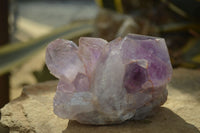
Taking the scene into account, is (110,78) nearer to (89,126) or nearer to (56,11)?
(89,126)

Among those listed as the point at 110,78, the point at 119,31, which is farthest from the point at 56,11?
the point at 110,78

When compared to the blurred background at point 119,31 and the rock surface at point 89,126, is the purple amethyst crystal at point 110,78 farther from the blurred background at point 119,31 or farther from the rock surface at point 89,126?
the blurred background at point 119,31

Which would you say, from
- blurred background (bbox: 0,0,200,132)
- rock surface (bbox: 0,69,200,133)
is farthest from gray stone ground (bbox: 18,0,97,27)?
rock surface (bbox: 0,69,200,133)

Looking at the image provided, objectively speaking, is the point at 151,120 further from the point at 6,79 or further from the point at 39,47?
the point at 6,79

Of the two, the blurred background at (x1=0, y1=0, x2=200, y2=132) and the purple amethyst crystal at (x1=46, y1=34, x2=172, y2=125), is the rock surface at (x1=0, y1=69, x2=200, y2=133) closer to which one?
the purple amethyst crystal at (x1=46, y1=34, x2=172, y2=125)


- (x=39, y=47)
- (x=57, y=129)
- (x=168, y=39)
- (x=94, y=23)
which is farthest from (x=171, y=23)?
(x=57, y=129)

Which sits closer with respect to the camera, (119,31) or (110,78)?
(110,78)
